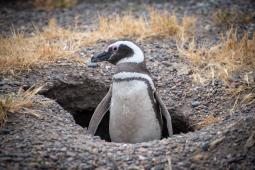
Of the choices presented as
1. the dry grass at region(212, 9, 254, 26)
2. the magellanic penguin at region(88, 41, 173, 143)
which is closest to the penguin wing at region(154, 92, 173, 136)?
the magellanic penguin at region(88, 41, 173, 143)

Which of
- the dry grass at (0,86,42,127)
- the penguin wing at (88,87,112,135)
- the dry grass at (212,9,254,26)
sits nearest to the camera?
the dry grass at (0,86,42,127)

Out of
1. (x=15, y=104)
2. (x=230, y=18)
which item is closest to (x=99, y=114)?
(x=15, y=104)

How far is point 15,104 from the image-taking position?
4.01 meters

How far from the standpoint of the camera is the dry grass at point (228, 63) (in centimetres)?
453

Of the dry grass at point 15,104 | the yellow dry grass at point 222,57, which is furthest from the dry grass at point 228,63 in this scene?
the dry grass at point 15,104

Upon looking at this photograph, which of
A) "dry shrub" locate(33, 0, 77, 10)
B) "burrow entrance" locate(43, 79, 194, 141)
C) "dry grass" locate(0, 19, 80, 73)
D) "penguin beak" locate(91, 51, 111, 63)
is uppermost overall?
"dry shrub" locate(33, 0, 77, 10)

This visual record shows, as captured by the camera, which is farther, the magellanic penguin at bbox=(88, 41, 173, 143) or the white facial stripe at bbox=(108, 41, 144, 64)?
the white facial stripe at bbox=(108, 41, 144, 64)

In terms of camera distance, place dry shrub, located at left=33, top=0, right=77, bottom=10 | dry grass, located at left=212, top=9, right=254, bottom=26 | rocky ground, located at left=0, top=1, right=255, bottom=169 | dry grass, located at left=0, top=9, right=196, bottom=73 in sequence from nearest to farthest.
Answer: rocky ground, located at left=0, top=1, right=255, bottom=169, dry grass, located at left=0, top=9, right=196, bottom=73, dry grass, located at left=212, top=9, right=254, bottom=26, dry shrub, located at left=33, top=0, right=77, bottom=10

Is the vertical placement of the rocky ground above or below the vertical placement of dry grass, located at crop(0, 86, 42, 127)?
below

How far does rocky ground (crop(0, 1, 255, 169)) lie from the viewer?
3.45m

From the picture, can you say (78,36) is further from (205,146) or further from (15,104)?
(205,146)

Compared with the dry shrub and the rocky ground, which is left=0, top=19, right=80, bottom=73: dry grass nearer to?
the rocky ground

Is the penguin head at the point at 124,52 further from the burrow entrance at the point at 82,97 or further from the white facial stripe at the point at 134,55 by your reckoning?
the burrow entrance at the point at 82,97

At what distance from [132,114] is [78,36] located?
5.79ft
